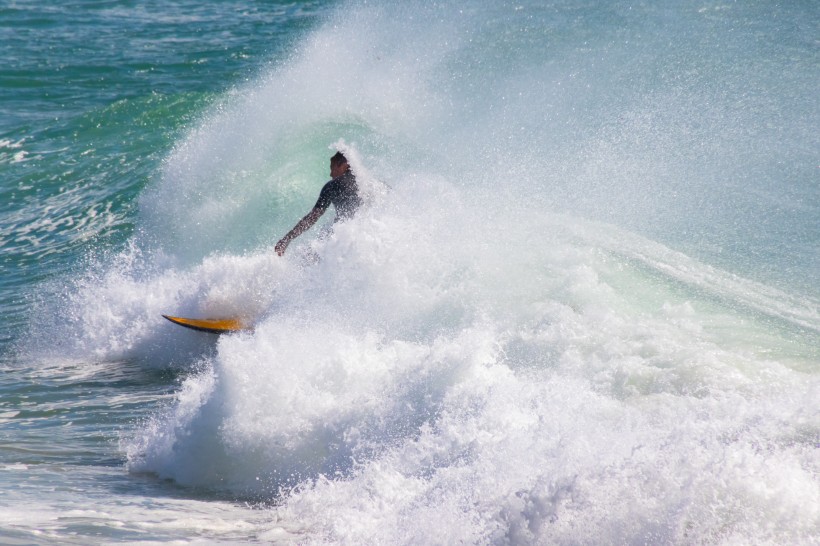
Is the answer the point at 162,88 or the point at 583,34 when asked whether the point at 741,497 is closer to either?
the point at 583,34

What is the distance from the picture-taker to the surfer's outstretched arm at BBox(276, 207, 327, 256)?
30.3ft

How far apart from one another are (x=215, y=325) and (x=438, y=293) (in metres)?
2.42

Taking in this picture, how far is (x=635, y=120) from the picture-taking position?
13.1m

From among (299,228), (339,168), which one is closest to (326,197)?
(339,168)

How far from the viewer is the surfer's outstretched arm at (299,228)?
9.24 metres

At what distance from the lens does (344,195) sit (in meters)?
9.16

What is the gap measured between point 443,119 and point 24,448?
9.09 meters

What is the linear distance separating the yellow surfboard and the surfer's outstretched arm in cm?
86

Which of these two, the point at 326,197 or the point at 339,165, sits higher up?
the point at 339,165

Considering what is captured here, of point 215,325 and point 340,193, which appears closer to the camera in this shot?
point 215,325

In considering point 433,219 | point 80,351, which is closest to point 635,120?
point 433,219

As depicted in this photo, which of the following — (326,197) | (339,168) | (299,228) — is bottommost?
(299,228)

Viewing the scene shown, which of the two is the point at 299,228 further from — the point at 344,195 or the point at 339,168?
the point at 339,168

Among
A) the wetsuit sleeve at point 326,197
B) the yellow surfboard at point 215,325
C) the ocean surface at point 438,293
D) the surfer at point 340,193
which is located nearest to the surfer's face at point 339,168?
the surfer at point 340,193
